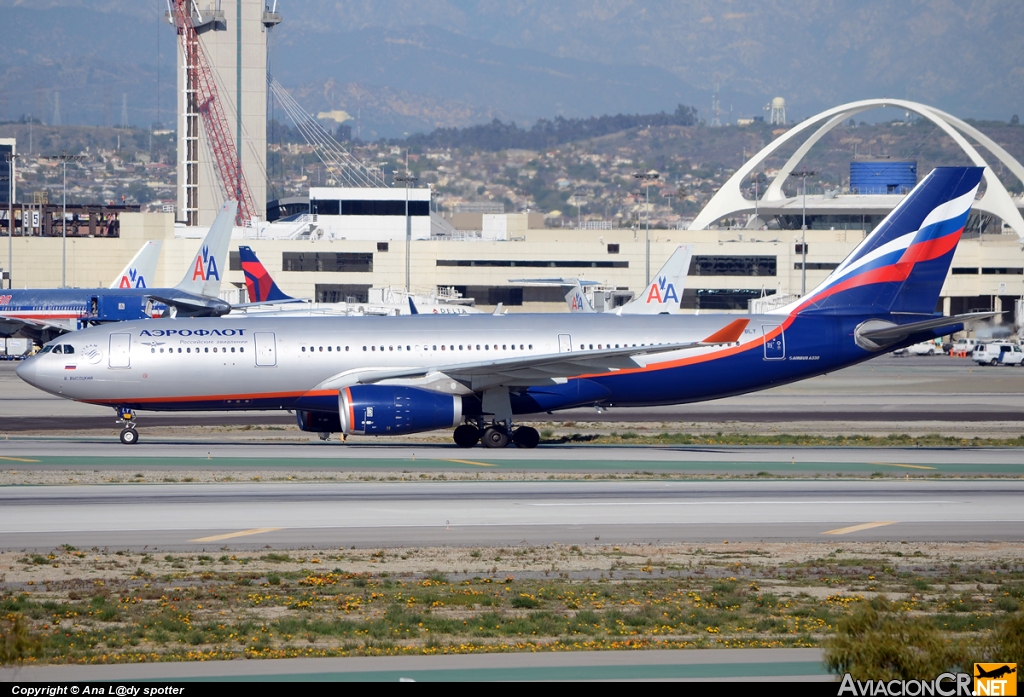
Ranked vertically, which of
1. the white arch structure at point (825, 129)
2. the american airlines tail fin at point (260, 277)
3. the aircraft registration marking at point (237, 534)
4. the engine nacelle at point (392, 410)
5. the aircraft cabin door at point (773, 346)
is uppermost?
the white arch structure at point (825, 129)

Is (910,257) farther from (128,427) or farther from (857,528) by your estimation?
(128,427)

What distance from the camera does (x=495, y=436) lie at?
35.8 metres

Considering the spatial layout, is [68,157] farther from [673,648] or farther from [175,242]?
[673,648]

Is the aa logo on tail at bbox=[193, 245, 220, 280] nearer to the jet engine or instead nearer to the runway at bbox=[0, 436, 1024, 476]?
the runway at bbox=[0, 436, 1024, 476]

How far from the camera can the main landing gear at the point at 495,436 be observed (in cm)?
3578

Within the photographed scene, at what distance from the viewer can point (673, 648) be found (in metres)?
14.0

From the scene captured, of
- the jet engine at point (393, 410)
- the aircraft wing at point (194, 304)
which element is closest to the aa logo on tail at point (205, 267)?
the aircraft wing at point (194, 304)

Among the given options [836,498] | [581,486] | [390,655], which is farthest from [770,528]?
[390,655]

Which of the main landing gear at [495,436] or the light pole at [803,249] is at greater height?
the light pole at [803,249]

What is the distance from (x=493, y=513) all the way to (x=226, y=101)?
447 feet

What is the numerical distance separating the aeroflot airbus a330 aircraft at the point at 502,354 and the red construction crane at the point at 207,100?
11438 cm

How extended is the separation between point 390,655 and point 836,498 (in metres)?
15.4

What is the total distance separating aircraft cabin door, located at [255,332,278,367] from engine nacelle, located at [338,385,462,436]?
2.80 metres

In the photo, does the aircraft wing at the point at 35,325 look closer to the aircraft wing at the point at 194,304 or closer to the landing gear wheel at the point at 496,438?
the aircraft wing at the point at 194,304
